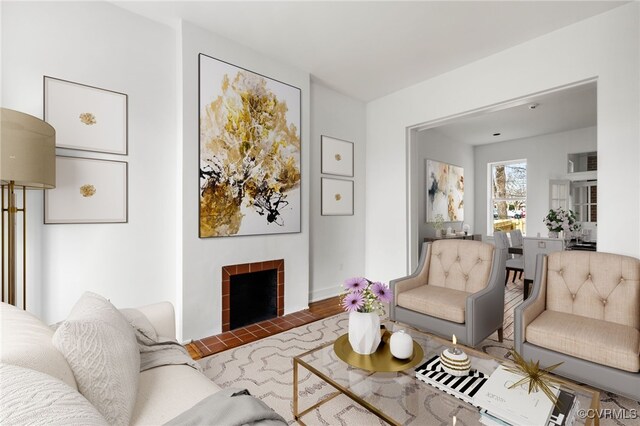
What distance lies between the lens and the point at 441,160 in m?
6.05

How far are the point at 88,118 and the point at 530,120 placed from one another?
20.4ft

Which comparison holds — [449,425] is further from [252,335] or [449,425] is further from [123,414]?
[252,335]

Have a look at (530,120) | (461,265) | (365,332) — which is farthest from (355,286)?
(530,120)

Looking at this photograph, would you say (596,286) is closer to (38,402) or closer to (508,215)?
(38,402)

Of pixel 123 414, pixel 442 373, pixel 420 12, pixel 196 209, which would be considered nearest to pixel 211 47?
pixel 196 209

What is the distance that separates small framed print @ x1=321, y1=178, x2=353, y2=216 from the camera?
4.09 metres

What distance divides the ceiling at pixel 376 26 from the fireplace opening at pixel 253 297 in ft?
7.98

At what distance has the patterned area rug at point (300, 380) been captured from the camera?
171cm

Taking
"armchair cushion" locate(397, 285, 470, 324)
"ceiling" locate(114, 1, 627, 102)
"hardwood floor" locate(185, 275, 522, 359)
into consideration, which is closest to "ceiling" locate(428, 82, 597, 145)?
"ceiling" locate(114, 1, 627, 102)

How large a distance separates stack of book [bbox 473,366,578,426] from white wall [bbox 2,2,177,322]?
2.62 meters

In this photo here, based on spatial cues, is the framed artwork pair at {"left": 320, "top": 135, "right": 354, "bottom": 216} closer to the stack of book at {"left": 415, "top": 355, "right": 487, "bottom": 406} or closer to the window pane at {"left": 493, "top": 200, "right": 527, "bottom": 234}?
the stack of book at {"left": 415, "top": 355, "right": 487, "bottom": 406}

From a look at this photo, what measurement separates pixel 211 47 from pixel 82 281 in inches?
92.8

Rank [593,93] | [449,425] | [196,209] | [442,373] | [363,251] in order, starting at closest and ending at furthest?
[449,425]
[442,373]
[196,209]
[593,93]
[363,251]

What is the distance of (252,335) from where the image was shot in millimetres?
2900
